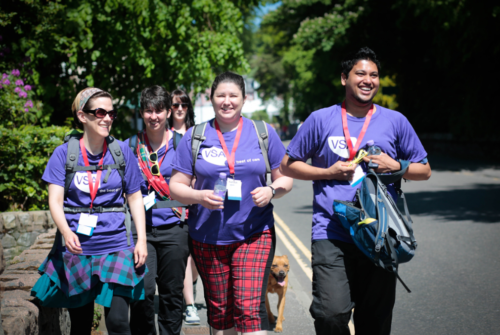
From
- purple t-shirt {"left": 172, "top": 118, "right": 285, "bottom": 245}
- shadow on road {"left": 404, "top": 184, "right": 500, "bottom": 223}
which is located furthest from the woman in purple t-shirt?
shadow on road {"left": 404, "top": 184, "right": 500, "bottom": 223}

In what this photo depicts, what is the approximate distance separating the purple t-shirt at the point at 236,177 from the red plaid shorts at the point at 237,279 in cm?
6

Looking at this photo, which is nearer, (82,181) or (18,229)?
(82,181)

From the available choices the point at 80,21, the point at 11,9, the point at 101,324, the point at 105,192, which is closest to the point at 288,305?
the point at 101,324

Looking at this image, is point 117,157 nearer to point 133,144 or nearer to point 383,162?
point 133,144

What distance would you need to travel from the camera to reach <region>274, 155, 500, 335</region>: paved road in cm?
503

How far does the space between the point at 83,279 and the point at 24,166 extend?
4626mm

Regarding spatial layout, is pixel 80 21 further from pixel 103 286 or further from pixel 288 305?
pixel 103 286

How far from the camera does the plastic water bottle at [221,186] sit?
3.24 m

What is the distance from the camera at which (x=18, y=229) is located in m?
6.93

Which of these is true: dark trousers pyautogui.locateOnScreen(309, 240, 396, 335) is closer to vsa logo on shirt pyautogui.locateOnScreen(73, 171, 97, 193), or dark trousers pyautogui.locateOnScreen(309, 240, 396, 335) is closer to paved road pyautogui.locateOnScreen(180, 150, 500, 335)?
vsa logo on shirt pyautogui.locateOnScreen(73, 171, 97, 193)

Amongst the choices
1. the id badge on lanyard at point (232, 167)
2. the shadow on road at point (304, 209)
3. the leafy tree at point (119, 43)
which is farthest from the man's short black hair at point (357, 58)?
the shadow on road at point (304, 209)

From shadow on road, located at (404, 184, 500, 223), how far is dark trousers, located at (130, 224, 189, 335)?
6.97 metres

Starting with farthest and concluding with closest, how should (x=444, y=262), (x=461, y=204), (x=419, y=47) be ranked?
(x=419, y=47)
(x=461, y=204)
(x=444, y=262)

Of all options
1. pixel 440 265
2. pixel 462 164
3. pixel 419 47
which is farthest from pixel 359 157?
pixel 419 47
